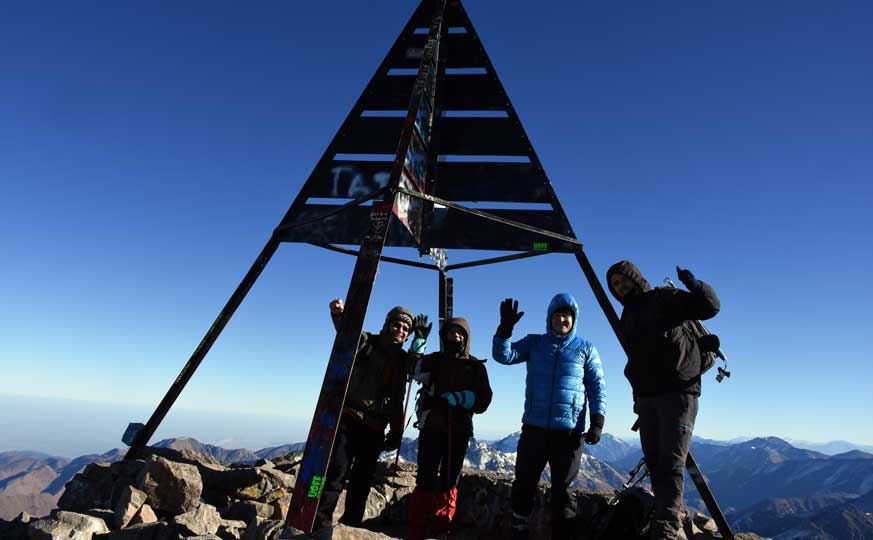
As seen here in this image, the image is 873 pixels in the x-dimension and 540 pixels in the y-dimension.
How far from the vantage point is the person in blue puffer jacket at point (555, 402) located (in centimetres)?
524

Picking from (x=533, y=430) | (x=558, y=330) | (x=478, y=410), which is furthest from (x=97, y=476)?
(x=558, y=330)

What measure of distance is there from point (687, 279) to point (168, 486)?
6005mm

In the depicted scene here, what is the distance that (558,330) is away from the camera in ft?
18.8

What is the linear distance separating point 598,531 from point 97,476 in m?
6.23

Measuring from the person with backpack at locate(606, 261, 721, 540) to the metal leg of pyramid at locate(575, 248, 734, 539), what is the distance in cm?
49

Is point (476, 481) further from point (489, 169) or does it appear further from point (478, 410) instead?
point (489, 169)

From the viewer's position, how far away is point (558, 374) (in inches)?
217

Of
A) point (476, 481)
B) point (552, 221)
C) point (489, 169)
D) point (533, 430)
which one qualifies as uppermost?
point (489, 169)

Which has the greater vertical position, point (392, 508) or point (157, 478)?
point (157, 478)

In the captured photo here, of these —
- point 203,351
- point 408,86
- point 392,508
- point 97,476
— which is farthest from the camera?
point 408,86

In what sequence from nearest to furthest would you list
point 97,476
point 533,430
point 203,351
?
point 533,430
point 97,476
point 203,351

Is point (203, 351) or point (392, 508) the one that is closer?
point (203, 351)

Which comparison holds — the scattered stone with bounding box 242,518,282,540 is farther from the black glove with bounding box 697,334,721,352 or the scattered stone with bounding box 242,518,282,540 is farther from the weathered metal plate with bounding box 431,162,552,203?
the weathered metal plate with bounding box 431,162,552,203

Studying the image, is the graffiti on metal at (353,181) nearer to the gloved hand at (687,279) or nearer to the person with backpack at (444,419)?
the person with backpack at (444,419)
